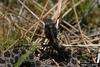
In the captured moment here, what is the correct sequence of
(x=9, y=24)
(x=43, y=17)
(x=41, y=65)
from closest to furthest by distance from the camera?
(x=41, y=65), (x=43, y=17), (x=9, y=24)

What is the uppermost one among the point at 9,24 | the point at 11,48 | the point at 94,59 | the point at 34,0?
the point at 34,0

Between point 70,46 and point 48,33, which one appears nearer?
point 48,33

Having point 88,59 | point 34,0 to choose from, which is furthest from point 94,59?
point 34,0

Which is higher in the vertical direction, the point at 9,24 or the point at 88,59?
the point at 9,24

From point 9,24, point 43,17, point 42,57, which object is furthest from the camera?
point 9,24

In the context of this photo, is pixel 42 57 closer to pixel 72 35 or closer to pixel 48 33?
pixel 48 33

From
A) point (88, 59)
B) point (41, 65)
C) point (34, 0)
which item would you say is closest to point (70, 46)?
point (88, 59)
